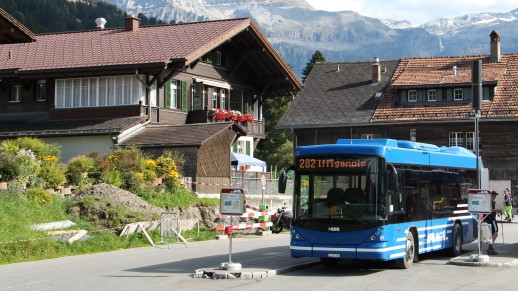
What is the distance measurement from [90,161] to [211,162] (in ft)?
25.9

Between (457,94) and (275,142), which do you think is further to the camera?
(275,142)

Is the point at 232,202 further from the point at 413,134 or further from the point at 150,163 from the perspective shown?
the point at 413,134

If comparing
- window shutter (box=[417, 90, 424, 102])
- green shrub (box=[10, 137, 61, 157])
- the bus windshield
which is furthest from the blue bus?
window shutter (box=[417, 90, 424, 102])

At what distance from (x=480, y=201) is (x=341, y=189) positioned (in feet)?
13.1

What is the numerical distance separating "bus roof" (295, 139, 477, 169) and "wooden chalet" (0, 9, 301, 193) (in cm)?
1677

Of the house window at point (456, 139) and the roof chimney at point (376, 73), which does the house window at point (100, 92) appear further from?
the roof chimney at point (376, 73)

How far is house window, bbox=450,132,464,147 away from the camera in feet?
182

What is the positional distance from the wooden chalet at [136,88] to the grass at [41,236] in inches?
434

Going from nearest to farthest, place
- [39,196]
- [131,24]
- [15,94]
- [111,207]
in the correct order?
[39,196], [111,207], [15,94], [131,24]

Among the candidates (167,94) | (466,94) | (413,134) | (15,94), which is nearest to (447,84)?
(466,94)

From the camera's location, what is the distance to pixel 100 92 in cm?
4166

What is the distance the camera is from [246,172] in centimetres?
4153

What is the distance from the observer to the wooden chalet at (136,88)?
38.8m

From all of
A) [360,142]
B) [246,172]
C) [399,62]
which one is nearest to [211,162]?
[246,172]
